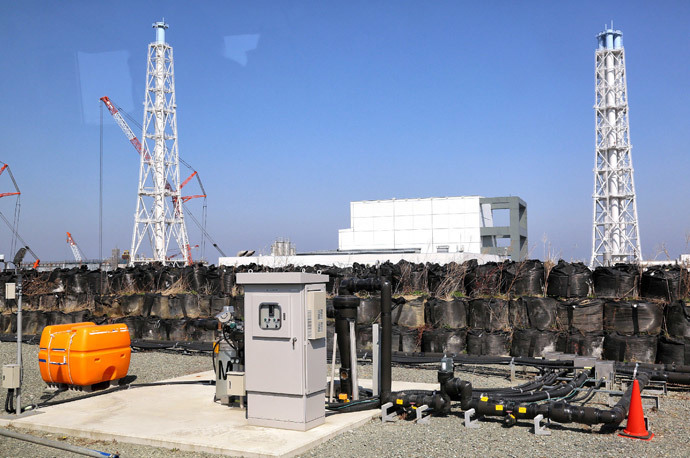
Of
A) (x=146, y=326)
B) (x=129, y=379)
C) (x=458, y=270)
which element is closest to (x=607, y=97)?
(x=458, y=270)

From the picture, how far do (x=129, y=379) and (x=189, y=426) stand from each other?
186 inches

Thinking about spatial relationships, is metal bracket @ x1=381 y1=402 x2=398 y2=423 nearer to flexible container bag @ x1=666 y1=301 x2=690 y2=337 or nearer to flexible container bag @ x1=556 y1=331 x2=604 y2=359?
flexible container bag @ x1=556 y1=331 x2=604 y2=359

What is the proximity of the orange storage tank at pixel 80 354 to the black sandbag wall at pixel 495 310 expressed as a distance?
1644mm

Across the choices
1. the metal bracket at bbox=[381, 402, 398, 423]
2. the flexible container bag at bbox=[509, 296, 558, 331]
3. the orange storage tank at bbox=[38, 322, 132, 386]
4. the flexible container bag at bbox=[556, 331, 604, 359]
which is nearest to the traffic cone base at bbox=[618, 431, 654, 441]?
the metal bracket at bbox=[381, 402, 398, 423]

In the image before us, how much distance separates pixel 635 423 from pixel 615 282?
796cm

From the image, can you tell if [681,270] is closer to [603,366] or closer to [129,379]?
[603,366]

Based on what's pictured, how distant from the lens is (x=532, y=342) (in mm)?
13562

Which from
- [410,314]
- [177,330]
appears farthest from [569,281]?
[177,330]

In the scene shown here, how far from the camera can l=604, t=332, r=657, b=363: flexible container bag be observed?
12656 millimetres

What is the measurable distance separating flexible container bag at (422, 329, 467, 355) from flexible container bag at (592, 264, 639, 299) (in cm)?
350

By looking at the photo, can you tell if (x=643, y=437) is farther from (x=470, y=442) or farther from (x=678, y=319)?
(x=678, y=319)

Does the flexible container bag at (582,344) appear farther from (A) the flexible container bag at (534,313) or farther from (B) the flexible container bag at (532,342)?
(A) the flexible container bag at (534,313)

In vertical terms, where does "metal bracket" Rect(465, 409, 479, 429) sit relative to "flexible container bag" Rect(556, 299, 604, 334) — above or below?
below

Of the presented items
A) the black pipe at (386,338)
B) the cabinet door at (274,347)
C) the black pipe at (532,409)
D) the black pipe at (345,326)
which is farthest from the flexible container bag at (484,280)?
the cabinet door at (274,347)
